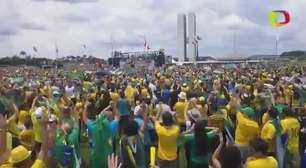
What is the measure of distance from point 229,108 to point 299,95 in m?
4.49

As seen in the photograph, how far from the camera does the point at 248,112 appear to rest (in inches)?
368

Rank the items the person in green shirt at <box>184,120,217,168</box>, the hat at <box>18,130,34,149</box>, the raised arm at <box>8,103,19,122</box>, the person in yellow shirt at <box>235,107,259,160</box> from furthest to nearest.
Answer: the raised arm at <box>8,103,19,122</box>
the hat at <box>18,130,34,149</box>
the person in yellow shirt at <box>235,107,259,160</box>
the person in green shirt at <box>184,120,217,168</box>

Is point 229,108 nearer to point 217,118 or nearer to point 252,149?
point 217,118

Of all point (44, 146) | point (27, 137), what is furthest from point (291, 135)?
point (44, 146)

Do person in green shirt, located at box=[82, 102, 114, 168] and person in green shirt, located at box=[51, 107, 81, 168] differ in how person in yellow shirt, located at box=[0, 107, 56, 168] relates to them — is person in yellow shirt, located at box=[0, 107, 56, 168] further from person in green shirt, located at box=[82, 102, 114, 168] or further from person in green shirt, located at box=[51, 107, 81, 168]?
person in green shirt, located at box=[82, 102, 114, 168]

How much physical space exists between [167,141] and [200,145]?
506mm

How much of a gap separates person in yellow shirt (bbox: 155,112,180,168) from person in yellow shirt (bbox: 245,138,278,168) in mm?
2340

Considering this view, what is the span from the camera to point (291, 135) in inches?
400

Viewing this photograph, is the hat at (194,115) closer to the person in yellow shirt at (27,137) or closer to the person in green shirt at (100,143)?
the person in green shirt at (100,143)

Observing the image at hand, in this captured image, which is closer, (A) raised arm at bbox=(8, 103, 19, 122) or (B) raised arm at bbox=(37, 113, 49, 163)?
(B) raised arm at bbox=(37, 113, 49, 163)

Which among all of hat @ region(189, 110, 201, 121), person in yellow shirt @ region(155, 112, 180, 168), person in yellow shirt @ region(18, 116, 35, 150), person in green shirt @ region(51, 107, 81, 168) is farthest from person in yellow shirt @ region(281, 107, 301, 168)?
person in yellow shirt @ region(18, 116, 35, 150)

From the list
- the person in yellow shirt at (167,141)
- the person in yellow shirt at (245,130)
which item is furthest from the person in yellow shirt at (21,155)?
the person in yellow shirt at (245,130)

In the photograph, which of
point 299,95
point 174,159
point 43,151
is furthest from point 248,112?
point 299,95

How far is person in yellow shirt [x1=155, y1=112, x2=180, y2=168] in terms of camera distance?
8.47m
